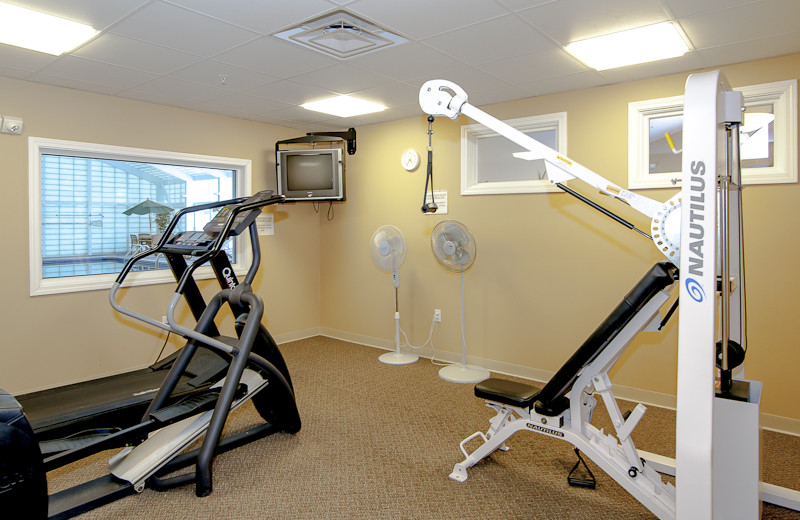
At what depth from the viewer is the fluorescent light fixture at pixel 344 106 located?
423 centimetres

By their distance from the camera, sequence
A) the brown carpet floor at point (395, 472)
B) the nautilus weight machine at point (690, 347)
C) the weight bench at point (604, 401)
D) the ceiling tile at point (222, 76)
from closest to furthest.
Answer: the nautilus weight machine at point (690, 347)
the weight bench at point (604, 401)
the brown carpet floor at point (395, 472)
the ceiling tile at point (222, 76)

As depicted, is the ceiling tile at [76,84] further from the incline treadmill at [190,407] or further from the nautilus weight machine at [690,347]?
→ the nautilus weight machine at [690,347]

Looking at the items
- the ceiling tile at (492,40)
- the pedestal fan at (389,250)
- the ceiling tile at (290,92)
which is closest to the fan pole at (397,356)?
the pedestal fan at (389,250)

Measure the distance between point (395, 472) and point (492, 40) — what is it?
249cm

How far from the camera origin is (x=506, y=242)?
4.31 m

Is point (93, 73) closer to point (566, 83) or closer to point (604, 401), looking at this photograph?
point (566, 83)

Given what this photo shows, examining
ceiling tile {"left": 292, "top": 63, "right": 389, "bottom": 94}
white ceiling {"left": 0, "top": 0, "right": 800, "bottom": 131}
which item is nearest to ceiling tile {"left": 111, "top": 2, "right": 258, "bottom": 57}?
white ceiling {"left": 0, "top": 0, "right": 800, "bottom": 131}

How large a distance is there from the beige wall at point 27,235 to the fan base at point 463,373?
2.19m

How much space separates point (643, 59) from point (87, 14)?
3.21m

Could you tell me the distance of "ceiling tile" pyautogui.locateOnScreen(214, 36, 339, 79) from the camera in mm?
2928

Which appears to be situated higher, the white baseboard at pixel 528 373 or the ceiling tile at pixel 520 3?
the ceiling tile at pixel 520 3

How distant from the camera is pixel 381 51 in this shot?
9.87 ft

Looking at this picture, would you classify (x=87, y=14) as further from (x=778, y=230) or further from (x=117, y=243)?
(x=778, y=230)

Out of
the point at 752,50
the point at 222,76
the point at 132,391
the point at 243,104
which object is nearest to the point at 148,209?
Result: the point at 243,104
